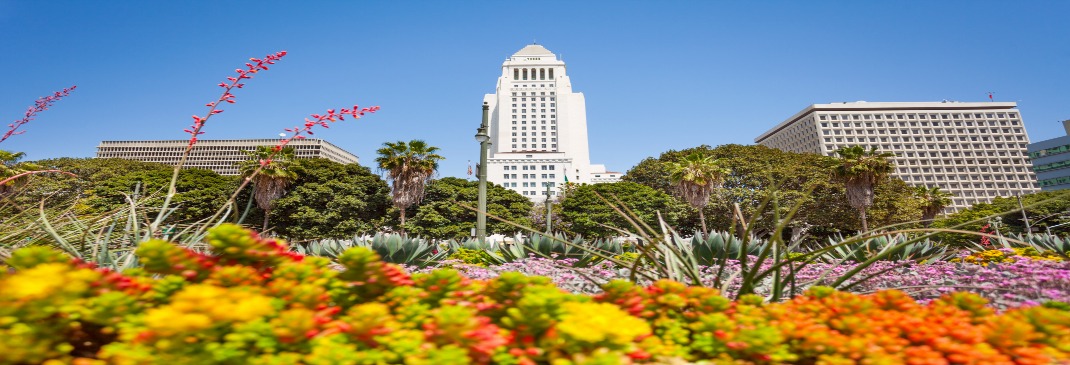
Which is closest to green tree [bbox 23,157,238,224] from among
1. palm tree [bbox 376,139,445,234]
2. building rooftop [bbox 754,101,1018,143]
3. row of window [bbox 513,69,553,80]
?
palm tree [bbox 376,139,445,234]

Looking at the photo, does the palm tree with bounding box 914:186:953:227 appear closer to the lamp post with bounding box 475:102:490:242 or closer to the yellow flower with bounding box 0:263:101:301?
the lamp post with bounding box 475:102:490:242

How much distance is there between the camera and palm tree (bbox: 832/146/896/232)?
68.8 feet

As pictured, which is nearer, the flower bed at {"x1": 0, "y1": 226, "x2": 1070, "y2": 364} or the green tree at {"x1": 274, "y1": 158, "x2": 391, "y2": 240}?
the flower bed at {"x1": 0, "y1": 226, "x2": 1070, "y2": 364}

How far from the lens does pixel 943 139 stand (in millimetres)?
98438

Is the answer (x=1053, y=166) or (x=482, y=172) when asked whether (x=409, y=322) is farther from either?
(x=1053, y=166)

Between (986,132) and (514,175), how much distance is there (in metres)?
109

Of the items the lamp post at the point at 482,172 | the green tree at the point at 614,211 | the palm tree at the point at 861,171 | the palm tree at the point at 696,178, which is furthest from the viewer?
the green tree at the point at 614,211

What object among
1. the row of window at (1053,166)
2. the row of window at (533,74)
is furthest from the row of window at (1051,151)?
the row of window at (533,74)

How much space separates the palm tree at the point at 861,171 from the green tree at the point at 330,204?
26727 millimetres

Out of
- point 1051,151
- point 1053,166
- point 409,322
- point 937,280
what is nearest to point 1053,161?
point 1053,166

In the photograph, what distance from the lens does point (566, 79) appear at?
102750 millimetres

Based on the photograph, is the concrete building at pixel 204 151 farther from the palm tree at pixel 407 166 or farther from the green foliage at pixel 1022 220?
the green foliage at pixel 1022 220

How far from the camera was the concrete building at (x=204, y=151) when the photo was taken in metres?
92.2

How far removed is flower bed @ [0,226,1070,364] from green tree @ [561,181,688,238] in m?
26.7
